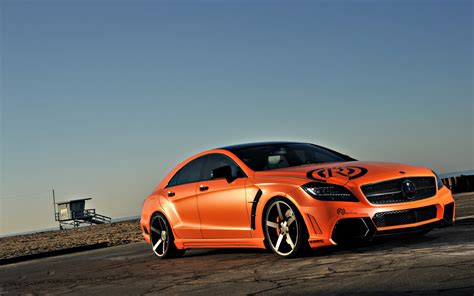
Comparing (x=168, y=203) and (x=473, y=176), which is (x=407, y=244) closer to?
(x=168, y=203)

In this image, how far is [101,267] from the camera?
10797 millimetres

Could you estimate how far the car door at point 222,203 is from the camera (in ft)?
30.4

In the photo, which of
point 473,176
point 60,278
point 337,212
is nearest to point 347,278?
point 337,212

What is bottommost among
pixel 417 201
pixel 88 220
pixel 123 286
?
pixel 88 220

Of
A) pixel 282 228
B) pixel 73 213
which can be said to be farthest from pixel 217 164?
pixel 73 213

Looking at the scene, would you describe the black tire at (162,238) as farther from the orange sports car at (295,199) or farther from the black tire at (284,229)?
the black tire at (284,229)

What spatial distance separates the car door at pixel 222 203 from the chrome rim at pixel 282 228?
0.46 metres

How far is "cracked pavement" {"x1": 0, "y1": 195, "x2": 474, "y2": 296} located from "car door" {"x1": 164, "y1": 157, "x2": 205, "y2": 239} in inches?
17.4

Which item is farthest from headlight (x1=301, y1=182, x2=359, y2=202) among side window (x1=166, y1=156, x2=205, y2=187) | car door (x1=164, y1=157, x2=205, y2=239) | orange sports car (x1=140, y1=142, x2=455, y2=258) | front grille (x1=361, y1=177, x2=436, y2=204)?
side window (x1=166, y1=156, x2=205, y2=187)

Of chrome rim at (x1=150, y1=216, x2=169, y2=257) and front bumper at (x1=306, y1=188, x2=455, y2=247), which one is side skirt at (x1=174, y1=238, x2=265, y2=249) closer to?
chrome rim at (x1=150, y1=216, x2=169, y2=257)

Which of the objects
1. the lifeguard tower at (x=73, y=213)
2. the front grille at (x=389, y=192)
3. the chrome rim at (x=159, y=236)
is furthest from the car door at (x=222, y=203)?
the lifeguard tower at (x=73, y=213)

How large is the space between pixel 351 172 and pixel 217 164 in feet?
7.74

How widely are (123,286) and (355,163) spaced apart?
3.22 m

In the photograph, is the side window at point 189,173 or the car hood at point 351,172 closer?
the car hood at point 351,172
